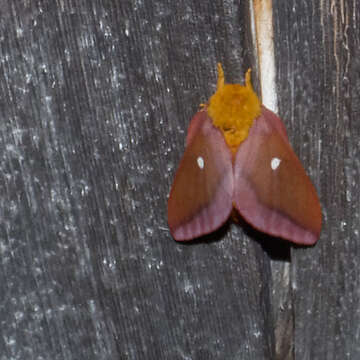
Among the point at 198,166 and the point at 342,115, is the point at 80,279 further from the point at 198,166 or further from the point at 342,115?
the point at 342,115

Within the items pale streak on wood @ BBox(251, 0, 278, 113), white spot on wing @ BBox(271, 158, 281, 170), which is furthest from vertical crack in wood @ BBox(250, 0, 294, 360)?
white spot on wing @ BBox(271, 158, 281, 170)

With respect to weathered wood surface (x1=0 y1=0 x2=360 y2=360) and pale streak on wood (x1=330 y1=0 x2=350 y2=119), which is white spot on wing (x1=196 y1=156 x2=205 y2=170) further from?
pale streak on wood (x1=330 y1=0 x2=350 y2=119)

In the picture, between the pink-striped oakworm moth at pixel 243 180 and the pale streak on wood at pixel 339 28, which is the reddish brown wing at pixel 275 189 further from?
the pale streak on wood at pixel 339 28

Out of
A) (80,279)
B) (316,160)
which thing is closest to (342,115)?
(316,160)

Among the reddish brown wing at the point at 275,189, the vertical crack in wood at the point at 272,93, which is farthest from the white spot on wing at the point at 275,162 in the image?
the vertical crack in wood at the point at 272,93

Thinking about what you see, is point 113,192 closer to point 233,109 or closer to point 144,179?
point 144,179

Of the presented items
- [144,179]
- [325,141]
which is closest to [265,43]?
[325,141]
